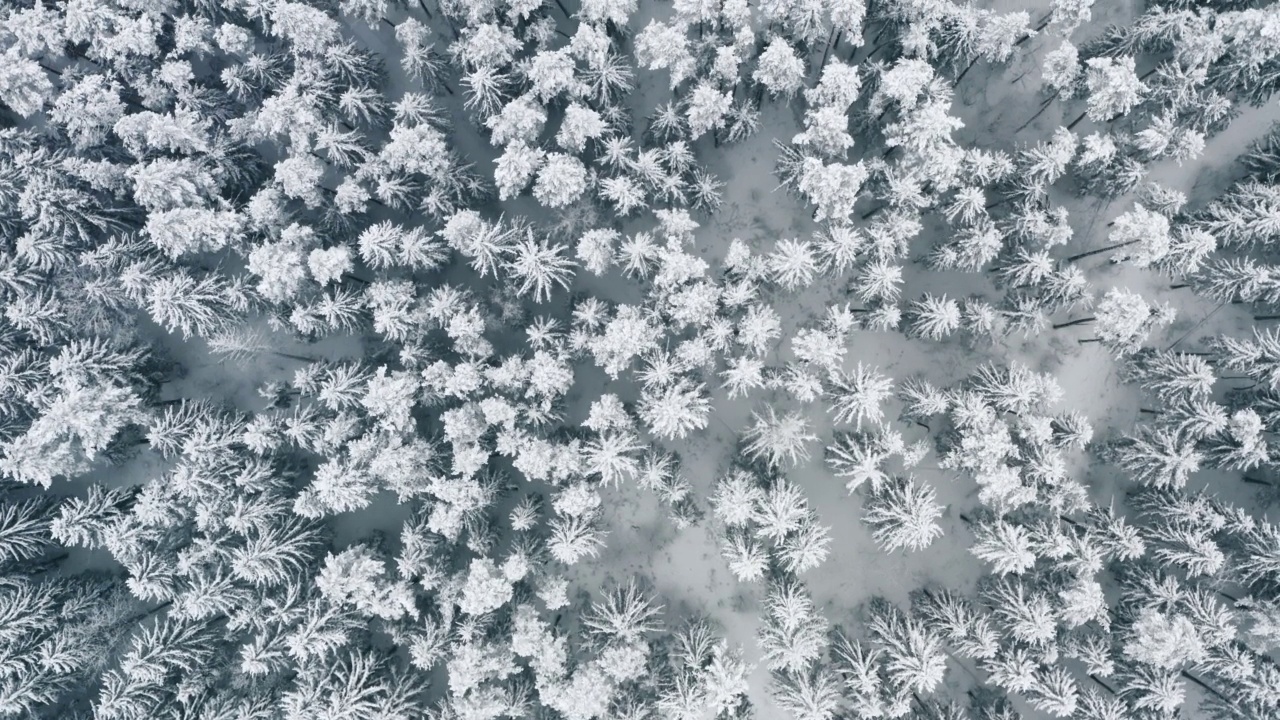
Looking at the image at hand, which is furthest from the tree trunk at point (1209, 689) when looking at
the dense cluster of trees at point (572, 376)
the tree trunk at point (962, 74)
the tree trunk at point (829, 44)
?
the tree trunk at point (829, 44)

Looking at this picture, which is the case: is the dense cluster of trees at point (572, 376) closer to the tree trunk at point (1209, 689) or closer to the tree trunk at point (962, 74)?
the tree trunk at point (1209, 689)

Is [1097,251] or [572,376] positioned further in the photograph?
[1097,251]

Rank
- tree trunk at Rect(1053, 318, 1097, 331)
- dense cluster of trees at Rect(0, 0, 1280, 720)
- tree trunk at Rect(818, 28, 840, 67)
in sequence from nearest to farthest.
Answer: dense cluster of trees at Rect(0, 0, 1280, 720) → tree trunk at Rect(1053, 318, 1097, 331) → tree trunk at Rect(818, 28, 840, 67)

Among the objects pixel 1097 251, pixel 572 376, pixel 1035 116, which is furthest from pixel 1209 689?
pixel 572 376

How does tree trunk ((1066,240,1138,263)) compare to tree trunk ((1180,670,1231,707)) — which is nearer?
tree trunk ((1180,670,1231,707))

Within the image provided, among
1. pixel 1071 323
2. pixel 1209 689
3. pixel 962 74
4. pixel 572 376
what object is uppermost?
pixel 962 74

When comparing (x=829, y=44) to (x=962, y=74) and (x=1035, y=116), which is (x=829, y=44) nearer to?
(x=962, y=74)

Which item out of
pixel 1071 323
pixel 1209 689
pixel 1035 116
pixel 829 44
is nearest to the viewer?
pixel 1209 689

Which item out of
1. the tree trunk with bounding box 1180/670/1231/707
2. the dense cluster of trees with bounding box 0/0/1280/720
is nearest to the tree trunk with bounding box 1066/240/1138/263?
the dense cluster of trees with bounding box 0/0/1280/720

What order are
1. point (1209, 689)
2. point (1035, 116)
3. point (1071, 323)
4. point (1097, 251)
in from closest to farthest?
point (1209, 689) → point (1071, 323) → point (1097, 251) → point (1035, 116)

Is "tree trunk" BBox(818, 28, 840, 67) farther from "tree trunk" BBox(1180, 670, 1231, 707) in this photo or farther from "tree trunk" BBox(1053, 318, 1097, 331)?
"tree trunk" BBox(1180, 670, 1231, 707)

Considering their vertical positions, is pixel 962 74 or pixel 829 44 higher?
pixel 829 44
